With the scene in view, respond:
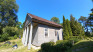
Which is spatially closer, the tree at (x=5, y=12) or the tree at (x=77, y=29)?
the tree at (x=77, y=29)

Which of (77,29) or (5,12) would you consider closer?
(77,29)

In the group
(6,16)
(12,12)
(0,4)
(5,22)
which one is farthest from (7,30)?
(0,4)

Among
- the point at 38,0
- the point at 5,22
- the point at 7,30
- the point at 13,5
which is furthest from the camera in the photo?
the point at 13,5

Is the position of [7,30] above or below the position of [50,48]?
above

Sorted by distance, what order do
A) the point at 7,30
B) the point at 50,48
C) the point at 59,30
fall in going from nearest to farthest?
the point at 50,48 < the point at 59,30 < the point at 7,30

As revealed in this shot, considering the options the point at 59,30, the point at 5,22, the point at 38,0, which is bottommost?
the point at 59,30

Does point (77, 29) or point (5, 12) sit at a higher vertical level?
point (5, 12)

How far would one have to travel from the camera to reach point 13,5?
19312 millimetres

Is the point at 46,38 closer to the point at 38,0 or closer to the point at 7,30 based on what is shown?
the point at 38,0

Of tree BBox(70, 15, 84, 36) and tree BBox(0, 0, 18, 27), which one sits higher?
tree BBox(0, 0, 18, 27)

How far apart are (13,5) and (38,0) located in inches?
612

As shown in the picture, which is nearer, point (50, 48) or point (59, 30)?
point (50, 48)

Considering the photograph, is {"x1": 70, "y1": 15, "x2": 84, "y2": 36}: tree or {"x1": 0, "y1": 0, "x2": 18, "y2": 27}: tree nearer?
{"x1": 70, "y1": 15, "x2": 84, "y2": 36}: tree

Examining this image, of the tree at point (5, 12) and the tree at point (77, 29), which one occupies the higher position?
the tree at point (5, 12)
